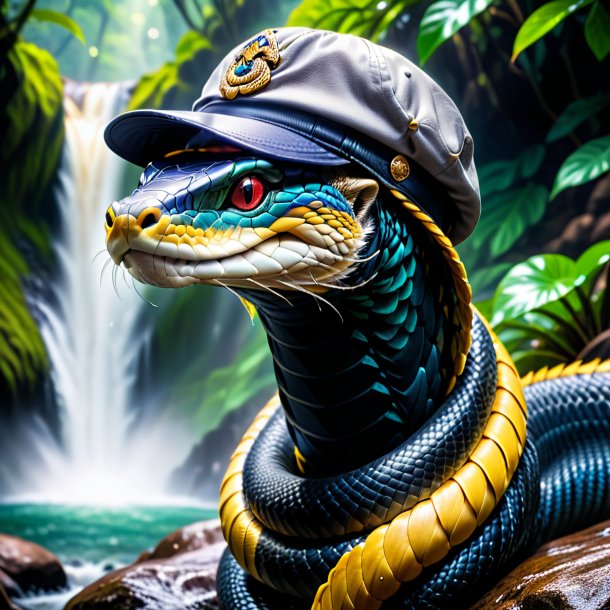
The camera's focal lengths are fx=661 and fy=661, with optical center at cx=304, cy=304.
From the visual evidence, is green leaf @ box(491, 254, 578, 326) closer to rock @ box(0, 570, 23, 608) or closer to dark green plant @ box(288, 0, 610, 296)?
dark green plant @ box(288, 0, 610, 296)

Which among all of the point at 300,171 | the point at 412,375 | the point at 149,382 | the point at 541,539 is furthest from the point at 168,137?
the point at 149,382

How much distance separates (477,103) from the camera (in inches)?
91.6

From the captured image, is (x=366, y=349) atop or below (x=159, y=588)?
atop

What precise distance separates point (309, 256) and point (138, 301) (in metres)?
2.25

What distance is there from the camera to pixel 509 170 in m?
A: 2.23

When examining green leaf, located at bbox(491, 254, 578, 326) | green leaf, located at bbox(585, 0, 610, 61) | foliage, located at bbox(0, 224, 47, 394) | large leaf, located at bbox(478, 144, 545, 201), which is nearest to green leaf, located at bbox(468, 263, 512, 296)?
large leaf, located at bbox(478, 144, 545, 201)

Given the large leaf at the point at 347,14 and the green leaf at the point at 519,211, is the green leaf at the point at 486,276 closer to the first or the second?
the green leaf at the point at 519,211

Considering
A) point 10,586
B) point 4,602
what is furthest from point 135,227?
point 10,586

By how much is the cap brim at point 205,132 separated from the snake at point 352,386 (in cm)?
2

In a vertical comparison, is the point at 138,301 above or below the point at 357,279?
below

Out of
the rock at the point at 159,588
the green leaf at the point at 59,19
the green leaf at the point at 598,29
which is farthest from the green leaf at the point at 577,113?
the green leaf at the point at 59,19

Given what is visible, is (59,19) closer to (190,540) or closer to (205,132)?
(190,540)

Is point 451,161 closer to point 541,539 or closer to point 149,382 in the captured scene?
point 541,539

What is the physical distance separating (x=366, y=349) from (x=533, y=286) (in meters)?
0.94
